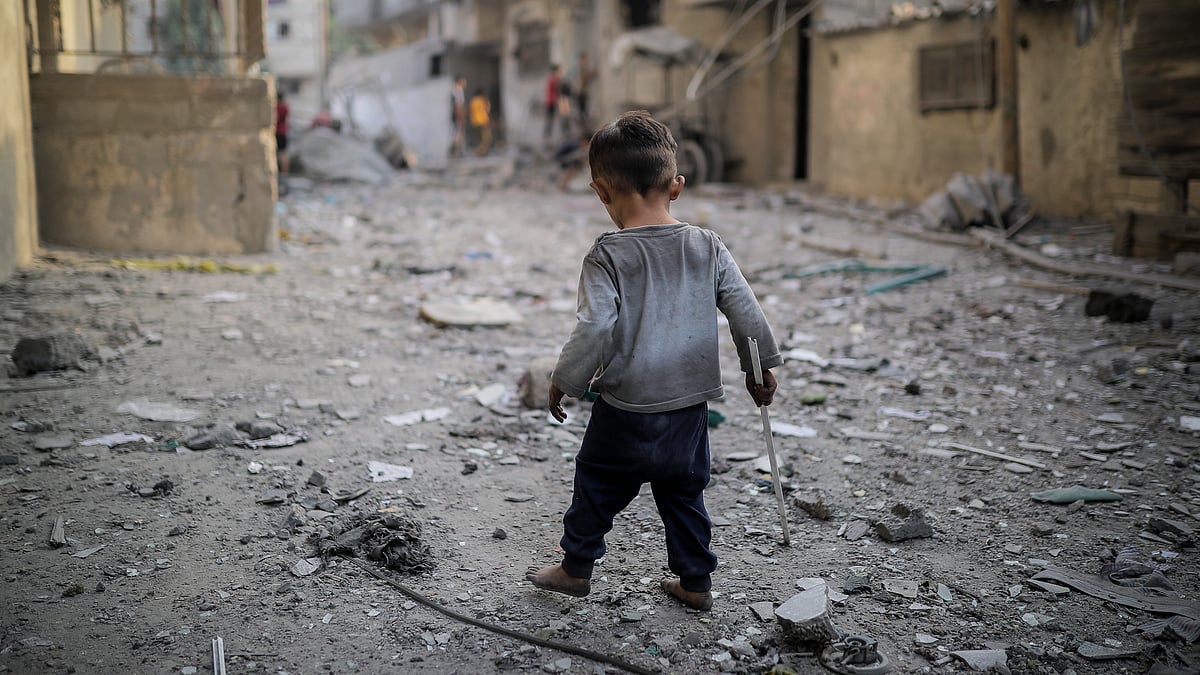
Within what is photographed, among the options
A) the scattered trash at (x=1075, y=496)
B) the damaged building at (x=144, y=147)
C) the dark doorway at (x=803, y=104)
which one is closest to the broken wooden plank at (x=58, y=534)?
the scattered trash at (x=1075, y=496)

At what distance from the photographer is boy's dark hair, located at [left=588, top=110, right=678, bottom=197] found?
2154mm

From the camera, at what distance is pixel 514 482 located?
10.5 ft

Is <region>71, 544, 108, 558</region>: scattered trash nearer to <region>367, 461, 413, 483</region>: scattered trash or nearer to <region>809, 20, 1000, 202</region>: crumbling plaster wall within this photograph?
<region>367, 461, 413, 483</region>: scattered trash

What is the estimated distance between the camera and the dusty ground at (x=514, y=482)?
7.11 ft

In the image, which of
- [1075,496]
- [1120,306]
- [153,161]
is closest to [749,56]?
[1120,306]

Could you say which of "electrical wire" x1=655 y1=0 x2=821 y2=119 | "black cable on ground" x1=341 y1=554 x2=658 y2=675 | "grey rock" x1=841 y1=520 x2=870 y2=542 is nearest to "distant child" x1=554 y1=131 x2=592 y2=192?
"electrical wire" x1=655 y1=0 x2=821 y2=119

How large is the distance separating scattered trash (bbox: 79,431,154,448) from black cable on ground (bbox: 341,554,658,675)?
136 centimetres

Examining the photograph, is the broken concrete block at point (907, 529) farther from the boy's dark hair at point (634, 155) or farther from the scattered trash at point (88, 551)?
the scattered trash at point (88, 551)

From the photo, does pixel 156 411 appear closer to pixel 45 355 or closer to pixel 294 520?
pixel 45 355

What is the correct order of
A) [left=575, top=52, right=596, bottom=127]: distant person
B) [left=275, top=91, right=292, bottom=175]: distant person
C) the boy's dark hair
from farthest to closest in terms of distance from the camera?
1. [left=575, top=52, right=596, bottom=127]: distant person
2. [left=275, top=91, right=292, bottom=175]: distant person
3. the boy's dark hair

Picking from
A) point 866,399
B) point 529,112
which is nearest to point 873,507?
point 866,399

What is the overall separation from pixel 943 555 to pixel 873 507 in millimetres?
380

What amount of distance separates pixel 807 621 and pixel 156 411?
8.93ft

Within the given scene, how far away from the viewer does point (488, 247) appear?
8.77m
